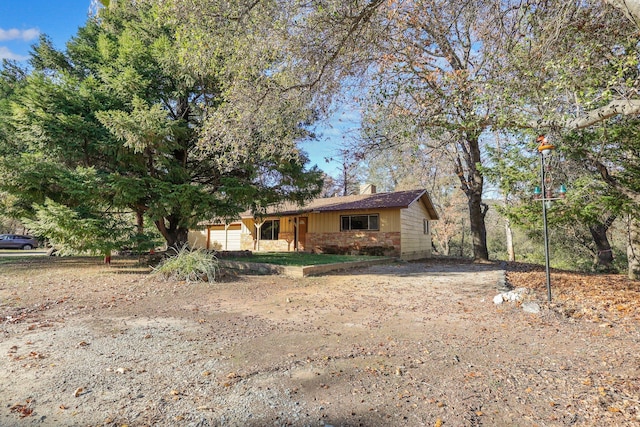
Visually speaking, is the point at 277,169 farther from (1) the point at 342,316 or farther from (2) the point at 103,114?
(1) the point at 342,316

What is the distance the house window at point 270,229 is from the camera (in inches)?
816

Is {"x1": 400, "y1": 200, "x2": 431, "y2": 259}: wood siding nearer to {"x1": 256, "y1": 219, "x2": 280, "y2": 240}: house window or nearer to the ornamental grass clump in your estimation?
{"x1": 256, "y1": 219, "x2": 280, "y2": 240}: house window

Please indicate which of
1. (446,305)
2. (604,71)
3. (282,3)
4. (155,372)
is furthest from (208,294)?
(604,71)

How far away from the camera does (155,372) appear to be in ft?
9.68

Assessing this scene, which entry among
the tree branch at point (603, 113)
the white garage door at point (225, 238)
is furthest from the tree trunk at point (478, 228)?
the white garage door at point (225, 238)

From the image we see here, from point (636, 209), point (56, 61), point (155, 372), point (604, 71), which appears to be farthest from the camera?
point (56, 61)

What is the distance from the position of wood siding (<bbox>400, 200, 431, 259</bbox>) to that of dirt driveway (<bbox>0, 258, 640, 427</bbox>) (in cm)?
1031

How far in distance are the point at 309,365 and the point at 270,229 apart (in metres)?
18.2

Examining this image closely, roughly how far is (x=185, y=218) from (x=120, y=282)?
2.55 metres

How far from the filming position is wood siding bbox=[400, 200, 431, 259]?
16.0 meters

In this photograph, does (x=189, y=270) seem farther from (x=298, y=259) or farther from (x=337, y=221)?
(x=337, y=221)

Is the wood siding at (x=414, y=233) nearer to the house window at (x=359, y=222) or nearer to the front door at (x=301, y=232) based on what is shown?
the house window at (x=359, y=222)

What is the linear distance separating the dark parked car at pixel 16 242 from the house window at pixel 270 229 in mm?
18704

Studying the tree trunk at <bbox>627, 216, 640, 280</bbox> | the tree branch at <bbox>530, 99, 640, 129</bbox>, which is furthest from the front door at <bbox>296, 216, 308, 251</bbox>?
Result: the tree branch at <bbox>530, 99, 640, 129</bbox>
